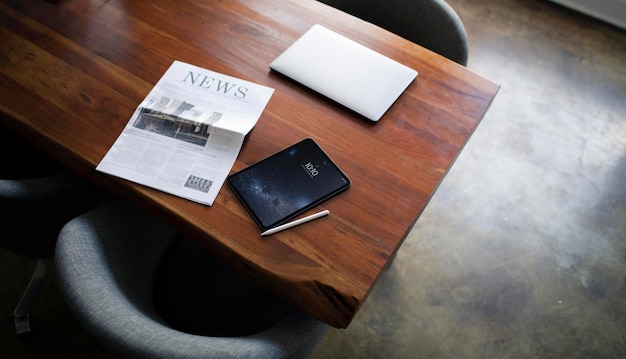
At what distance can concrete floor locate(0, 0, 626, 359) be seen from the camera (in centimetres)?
153

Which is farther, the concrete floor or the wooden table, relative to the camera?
the concrete floor

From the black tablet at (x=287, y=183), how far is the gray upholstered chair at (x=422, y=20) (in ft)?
1.85

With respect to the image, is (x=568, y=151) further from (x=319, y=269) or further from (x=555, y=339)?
(x=319, y=269)

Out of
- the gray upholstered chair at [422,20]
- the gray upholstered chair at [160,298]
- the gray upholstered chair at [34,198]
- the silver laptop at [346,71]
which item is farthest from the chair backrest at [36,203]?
the gray upholstered chair at [422,20]

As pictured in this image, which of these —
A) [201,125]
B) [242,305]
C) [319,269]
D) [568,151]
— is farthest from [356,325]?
[568,151]

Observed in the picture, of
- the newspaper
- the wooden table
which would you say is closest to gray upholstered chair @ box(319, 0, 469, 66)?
the wooden table

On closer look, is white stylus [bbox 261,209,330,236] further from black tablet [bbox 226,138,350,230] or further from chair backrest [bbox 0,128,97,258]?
chair backrest [bbox 0,128,97,258]

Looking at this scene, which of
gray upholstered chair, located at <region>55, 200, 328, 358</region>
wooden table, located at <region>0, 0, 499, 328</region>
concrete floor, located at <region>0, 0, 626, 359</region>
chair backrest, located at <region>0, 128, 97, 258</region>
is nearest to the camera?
gray upholstered chair, located at <region>55, 200, 328, 358</region>

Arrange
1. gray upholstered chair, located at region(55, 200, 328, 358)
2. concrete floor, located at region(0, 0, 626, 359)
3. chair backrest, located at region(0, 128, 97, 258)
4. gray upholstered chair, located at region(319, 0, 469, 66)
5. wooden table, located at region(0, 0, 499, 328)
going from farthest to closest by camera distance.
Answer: concrete floor, located at region(0, 0, 626, 359) → gray upholstered chair, located at region(319, 0, 469, 66) → chair backrest, located at region(0, 128, 97, 258) → wooden table, located at region(0, 0, 499, 328) → gray upholstered chair, located at region(55, 200, 328, 358)

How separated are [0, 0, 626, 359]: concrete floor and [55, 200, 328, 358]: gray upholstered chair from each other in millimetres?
526

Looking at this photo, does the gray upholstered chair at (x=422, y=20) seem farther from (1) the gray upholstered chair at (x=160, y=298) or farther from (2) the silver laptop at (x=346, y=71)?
(1) the gray upholstered chair at (x=160, y=298)

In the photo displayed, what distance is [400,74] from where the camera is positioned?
114cm

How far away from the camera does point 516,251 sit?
1738 millimetres

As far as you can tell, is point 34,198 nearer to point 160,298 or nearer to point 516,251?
point 160,298
